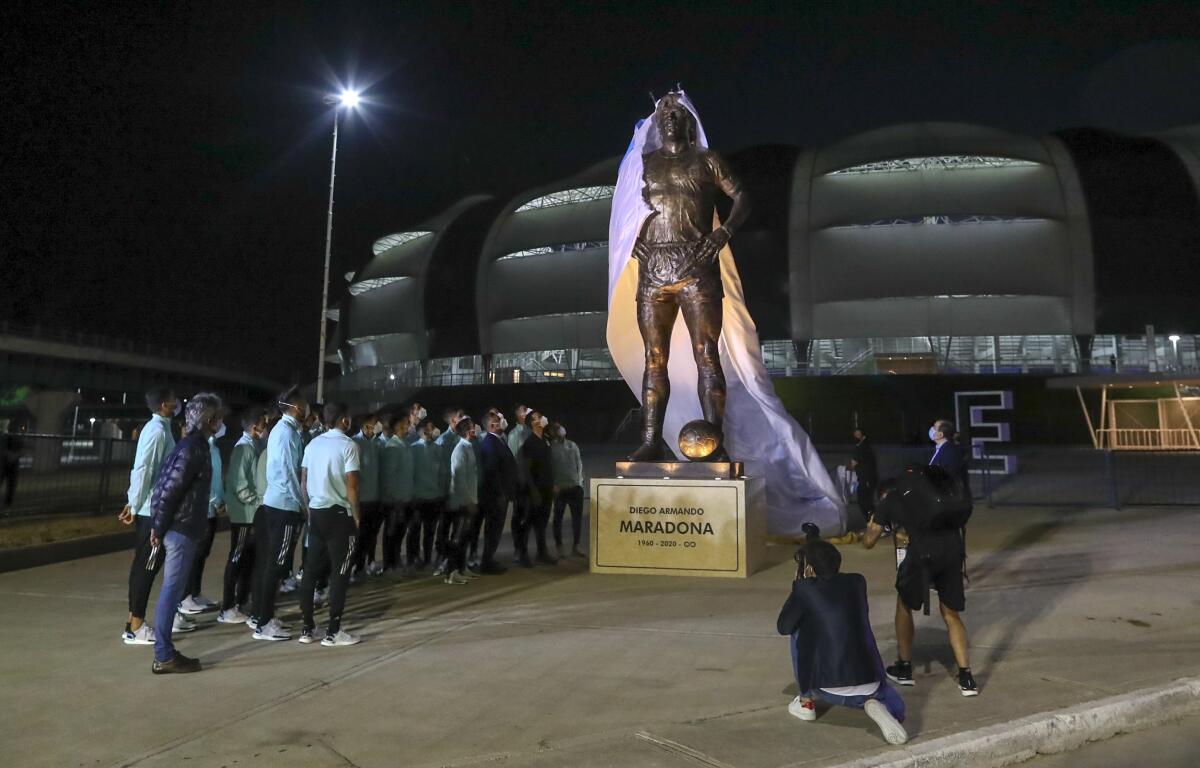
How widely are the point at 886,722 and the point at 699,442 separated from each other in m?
5.01

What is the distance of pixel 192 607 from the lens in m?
6.93

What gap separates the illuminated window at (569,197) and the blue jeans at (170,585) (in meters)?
42.5

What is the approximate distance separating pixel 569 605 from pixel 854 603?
358cm

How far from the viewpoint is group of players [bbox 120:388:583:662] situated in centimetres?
550

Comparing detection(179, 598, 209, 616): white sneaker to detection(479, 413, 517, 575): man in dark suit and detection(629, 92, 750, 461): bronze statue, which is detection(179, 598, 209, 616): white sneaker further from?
detection(629, 92, 750, 461): bronze statue

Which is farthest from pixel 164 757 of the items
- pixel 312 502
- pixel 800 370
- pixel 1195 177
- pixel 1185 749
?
pixel 1195 177

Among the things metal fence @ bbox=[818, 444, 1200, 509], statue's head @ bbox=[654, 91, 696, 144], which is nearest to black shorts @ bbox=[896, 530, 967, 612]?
statue's head @ bbox=[654, 91, 696, 144]

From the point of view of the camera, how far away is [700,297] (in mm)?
8984

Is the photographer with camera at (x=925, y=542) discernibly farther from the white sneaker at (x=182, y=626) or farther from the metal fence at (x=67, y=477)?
the metal fence at (x=67, y=477)

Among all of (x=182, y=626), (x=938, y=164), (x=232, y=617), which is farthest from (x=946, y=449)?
(x=938, y=164)

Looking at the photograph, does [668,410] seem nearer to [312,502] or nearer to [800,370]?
[312,502]

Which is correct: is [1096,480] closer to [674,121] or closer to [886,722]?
[674,121]

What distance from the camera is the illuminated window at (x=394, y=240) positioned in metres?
55.5

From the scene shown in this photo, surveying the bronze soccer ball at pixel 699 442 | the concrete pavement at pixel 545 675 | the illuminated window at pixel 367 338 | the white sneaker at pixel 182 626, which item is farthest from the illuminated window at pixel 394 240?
the white sneaker at pixel 182 626
